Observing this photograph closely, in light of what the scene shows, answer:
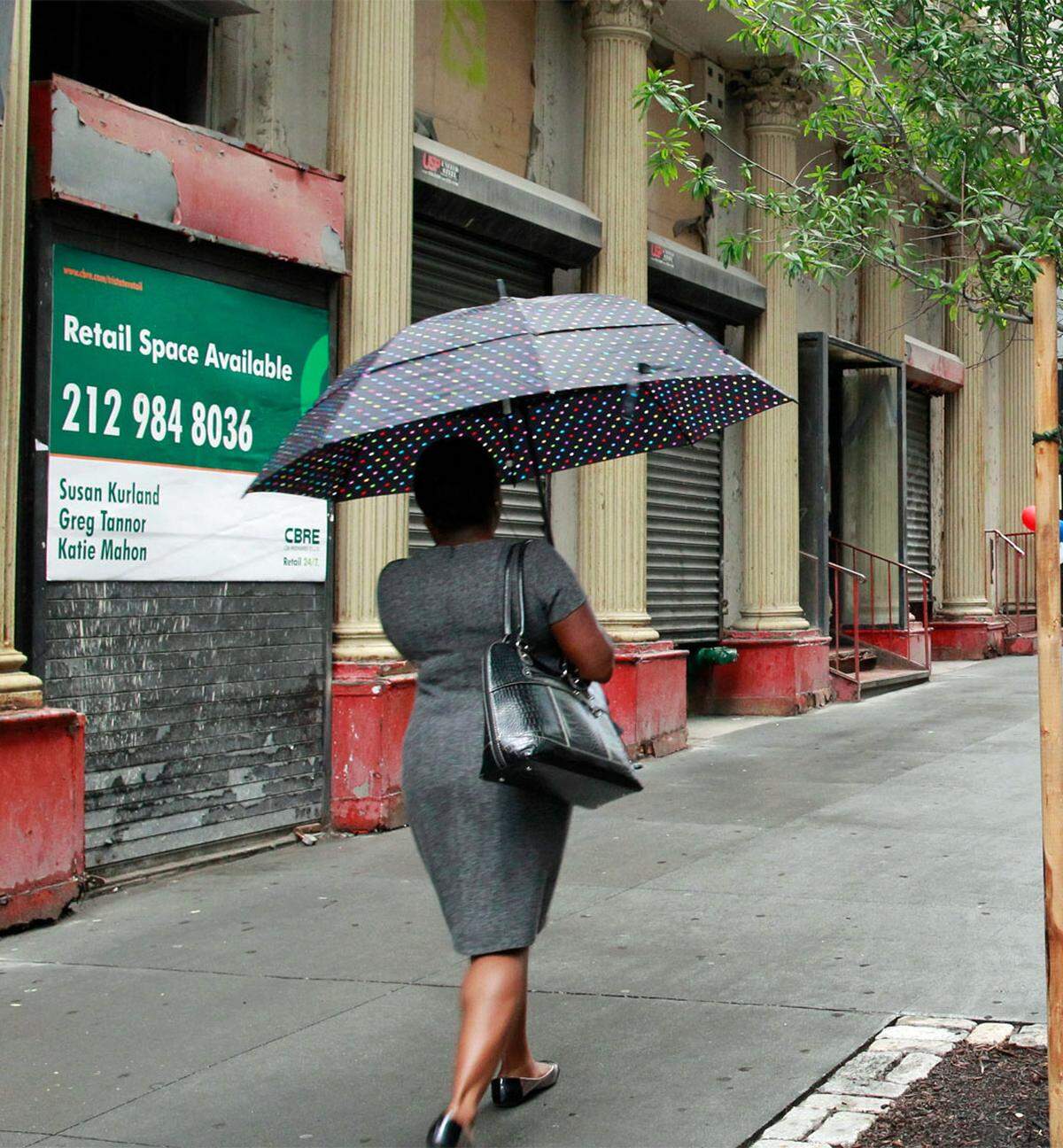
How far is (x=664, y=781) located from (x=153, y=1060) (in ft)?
20.4

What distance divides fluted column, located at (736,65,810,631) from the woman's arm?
36.1ft

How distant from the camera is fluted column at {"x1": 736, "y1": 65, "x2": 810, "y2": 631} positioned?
49.7ft

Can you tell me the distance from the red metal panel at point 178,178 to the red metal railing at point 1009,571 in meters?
15.0

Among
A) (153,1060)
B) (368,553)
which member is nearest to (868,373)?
(368,553)

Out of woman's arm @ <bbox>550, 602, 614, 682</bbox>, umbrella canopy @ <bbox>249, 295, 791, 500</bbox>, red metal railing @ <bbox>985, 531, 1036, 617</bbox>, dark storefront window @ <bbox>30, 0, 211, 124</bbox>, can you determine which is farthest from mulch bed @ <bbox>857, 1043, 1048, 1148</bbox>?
red metal railing @ <bbox>985, 531, 1036, 617</bbox>

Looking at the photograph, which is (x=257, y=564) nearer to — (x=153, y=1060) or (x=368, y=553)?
(x=368, y=553)

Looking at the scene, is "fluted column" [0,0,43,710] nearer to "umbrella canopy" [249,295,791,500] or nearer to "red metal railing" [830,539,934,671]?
"umbrella canopy" [249,295,791,500]

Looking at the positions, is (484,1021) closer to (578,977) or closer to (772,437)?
(578,977)

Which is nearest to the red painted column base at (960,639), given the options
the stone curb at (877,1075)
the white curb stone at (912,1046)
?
the stone curb at (877,1075)

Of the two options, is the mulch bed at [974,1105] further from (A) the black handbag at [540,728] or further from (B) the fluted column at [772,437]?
(B) the fluted column at [772,437]

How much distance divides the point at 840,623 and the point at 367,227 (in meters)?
9.04

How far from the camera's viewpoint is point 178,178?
26.7 feet

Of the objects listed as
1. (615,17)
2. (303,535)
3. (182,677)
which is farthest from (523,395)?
(615,17)

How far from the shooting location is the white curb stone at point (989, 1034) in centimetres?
501
